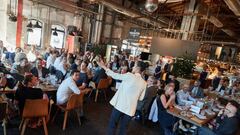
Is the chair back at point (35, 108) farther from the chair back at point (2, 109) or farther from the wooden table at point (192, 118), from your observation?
the wooden table at point (192, 118)

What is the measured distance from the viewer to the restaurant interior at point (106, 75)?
3738mm

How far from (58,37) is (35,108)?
28.7ft

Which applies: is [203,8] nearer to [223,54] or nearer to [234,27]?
[234,27]

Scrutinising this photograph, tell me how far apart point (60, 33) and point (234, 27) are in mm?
12369

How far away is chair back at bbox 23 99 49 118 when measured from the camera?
3.43m

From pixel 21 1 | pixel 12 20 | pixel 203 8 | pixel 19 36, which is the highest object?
pixel 203 8

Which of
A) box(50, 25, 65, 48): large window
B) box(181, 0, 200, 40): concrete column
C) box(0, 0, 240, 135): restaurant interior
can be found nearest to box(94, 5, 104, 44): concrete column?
box(0, 0, 240, 135): restaurant interior

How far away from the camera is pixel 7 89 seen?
402cm

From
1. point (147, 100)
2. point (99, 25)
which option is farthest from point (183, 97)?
point (99, 25)

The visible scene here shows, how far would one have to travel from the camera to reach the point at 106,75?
6.98 m

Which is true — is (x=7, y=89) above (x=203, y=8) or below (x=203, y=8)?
below

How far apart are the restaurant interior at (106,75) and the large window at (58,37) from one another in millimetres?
56

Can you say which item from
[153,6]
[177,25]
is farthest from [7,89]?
[177,25]

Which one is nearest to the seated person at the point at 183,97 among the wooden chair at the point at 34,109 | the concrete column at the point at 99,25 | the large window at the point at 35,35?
the wooden chair at the point at 34,109
